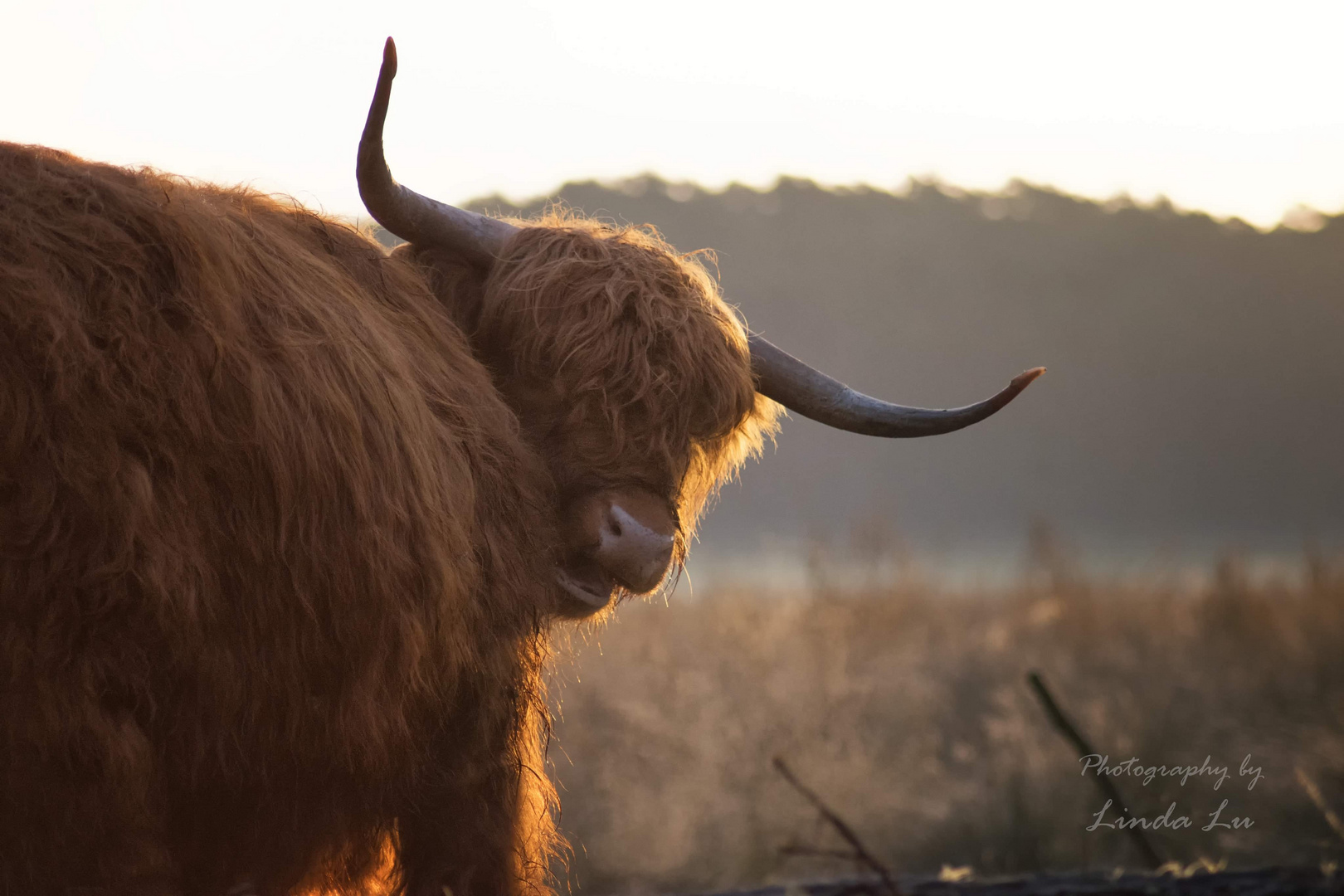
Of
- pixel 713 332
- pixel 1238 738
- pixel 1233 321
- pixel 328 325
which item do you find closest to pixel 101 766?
pixel 328 325

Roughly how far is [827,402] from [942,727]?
18.8 ft

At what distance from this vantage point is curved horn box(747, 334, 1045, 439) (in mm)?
2871

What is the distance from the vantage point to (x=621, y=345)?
251cm

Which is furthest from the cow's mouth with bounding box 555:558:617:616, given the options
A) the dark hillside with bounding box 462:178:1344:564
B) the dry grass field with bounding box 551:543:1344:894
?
the dark hillside with bounding box 462:178:1344:564

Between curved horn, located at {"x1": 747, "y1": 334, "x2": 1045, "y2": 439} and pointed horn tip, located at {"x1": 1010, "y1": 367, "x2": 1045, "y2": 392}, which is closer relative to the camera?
pointed horn tip, located at {"x1": 1010, "y1": 367, "x2": 1045, "y2": 392}

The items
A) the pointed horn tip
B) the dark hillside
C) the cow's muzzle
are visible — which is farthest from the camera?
the dark hillside

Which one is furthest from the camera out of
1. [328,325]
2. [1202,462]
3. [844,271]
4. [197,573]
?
[844,271]

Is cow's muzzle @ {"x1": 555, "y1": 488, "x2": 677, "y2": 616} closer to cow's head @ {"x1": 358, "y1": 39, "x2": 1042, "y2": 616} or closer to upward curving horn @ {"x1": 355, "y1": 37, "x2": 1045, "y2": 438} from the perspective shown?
cow's head @ {"x1": 358, "y1": 39, "x2": 1042, "y2": 616}

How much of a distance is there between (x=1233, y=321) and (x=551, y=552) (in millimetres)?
46346

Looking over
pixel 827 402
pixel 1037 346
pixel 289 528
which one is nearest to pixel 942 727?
pixel 827 402

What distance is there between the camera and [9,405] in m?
1.38

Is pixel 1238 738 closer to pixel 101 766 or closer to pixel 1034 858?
pixel 1034 858

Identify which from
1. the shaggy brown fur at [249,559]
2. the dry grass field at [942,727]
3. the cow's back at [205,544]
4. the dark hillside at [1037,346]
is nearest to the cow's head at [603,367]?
the shaggy brown fur at [249,559]

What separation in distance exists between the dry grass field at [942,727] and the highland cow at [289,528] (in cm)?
274
